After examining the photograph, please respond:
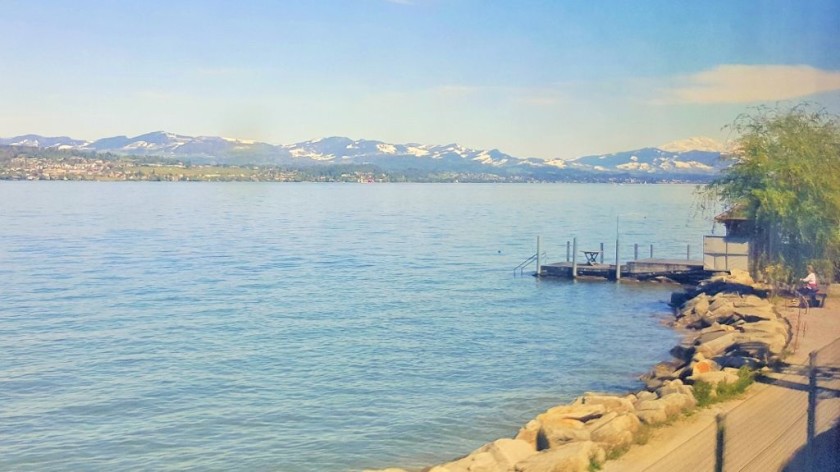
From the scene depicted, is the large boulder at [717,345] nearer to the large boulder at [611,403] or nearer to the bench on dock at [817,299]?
the bench on dock at [817,299]

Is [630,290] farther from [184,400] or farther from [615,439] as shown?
[615,439]

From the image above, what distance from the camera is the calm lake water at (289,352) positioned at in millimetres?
13289

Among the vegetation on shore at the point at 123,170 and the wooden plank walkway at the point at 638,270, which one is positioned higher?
the vegetation on shore at the point at 123,170

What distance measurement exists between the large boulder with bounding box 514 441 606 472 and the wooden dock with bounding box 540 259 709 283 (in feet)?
73.1

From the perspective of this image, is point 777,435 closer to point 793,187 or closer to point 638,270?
point 793,187

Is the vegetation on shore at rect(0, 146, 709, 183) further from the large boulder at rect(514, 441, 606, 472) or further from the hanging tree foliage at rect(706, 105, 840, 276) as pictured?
the large boulder at rect(514, 441, 606, 472)

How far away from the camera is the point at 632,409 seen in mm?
11172

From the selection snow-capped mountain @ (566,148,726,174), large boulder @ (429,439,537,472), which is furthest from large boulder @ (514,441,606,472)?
snow-capped mountain @ (566,148,726,174)

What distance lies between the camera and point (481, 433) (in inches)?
528

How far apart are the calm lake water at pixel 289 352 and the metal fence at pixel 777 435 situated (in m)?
4.54

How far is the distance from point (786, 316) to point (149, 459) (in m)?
12.6

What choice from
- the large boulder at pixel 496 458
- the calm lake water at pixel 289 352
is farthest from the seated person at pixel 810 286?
the large boulder at pixel 496 458

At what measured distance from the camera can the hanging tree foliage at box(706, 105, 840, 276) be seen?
18.1 m

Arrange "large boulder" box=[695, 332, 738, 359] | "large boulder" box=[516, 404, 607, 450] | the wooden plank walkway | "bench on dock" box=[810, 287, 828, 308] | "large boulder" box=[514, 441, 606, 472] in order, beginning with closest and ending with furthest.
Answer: "large boulder" box=[514, 441, 606, 472]
"large boulder" box=[516, 404, 607, 450]
"large boulder" box=[695, 332, 738, 359]
"bench on dock" box=[810, 287, 828, 308]
the wooden plank walkway
